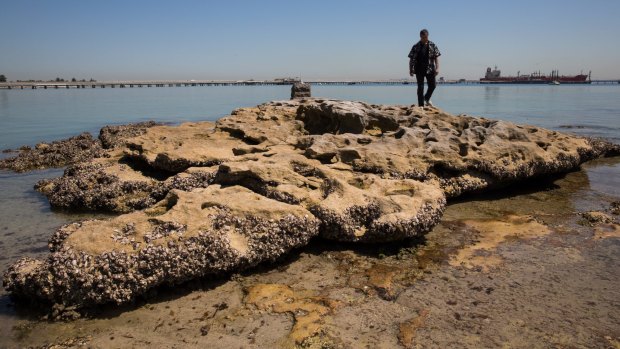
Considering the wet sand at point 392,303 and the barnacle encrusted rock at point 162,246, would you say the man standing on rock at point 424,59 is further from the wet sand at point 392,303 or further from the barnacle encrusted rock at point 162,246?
the barnacle encrusted rock at point 162,246

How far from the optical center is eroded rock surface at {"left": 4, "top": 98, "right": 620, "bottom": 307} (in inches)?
174

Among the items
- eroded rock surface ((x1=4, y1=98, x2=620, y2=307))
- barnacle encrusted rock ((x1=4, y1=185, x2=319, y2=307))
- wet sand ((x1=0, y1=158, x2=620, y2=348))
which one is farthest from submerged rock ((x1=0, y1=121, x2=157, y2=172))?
wet sand ((x1=0, y1=158, x2=620, y2=348))

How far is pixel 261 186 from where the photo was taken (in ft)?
20.2

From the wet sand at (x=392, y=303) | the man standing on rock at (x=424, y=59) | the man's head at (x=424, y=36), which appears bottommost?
the wet sand at (x=392, y=303)

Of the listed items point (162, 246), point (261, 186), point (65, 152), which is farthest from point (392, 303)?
point (65, 152)

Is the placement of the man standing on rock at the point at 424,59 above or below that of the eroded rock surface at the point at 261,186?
above

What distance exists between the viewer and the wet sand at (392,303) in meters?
3.84

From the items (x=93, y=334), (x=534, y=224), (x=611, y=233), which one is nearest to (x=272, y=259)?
(x=93, y=334)

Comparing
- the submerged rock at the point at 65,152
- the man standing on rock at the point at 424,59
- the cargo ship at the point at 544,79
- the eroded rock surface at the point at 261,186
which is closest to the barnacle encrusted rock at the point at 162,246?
the eroded rock surface at the point at 261,186

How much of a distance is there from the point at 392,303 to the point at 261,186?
2.58m

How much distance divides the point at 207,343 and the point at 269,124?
285 inches

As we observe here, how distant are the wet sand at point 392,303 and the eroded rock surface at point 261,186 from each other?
26 cm

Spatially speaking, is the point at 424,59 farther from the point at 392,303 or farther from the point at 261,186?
the point at 392,303

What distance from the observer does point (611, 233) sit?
636cm
